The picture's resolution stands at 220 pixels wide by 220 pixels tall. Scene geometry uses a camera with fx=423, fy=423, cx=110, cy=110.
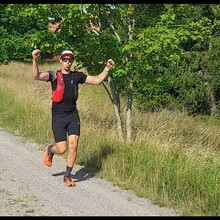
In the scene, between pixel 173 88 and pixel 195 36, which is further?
pixel 173 88

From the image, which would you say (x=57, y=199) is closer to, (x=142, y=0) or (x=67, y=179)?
(x=67, y=179)

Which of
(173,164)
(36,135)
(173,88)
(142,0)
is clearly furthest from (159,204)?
(173,88)

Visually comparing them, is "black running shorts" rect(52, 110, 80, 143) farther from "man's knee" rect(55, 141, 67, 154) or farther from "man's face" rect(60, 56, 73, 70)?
"man's face" rect(60, 56, 73, 70)

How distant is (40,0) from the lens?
5.89 metres

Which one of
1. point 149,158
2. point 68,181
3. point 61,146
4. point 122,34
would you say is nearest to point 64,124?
point 61,146

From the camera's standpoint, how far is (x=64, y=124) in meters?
6.18

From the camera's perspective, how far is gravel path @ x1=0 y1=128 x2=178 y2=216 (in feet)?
16.3

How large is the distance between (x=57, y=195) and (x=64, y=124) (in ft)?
3.63

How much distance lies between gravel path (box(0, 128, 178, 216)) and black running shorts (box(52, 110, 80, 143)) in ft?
2.26

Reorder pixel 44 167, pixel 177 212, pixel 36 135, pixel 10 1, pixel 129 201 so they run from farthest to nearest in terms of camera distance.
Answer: pixel 36 135
pixel 44 167
pixel 10 1
pixel 129 201
pixel 177 212

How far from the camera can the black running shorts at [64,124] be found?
20.2 ft

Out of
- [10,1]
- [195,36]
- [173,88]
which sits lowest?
[173,88]

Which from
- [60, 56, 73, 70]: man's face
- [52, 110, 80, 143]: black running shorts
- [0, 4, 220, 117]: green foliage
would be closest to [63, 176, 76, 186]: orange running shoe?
[52, 110, 80, 143]: black running shorts

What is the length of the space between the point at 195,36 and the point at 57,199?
12.2ft
